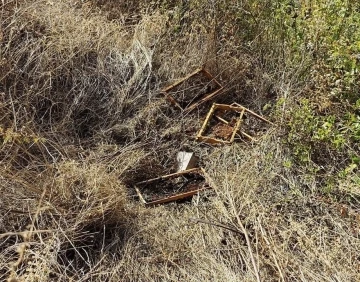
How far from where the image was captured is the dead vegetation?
2436 millimetres

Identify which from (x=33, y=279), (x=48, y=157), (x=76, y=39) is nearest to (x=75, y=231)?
(x=33, y=279)

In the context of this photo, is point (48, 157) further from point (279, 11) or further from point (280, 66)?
point (279, 11)

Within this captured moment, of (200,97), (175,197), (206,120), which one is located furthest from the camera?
(200,97)

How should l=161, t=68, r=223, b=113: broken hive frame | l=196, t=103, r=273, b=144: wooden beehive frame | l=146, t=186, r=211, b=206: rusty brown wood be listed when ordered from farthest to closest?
1. l=161, t=68, r=223, b=113: broken hive frame
2. l=196, t=103, r=273, b=144: wooden beehive frame
3. l=146, t=186, r=211, b=206: rusty brown wood

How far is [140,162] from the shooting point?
10.5 ft

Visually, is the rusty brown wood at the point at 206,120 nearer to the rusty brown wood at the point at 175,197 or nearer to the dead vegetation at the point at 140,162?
the dead vegetation at the point at 140,162

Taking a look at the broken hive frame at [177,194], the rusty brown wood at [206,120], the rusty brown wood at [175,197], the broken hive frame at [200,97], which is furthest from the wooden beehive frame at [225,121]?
the rusty brown wood at [175,197]

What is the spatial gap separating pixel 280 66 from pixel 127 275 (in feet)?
7.31

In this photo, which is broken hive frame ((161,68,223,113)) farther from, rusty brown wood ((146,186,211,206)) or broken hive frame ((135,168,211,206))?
rusty brown wood ((146,186,211,206))

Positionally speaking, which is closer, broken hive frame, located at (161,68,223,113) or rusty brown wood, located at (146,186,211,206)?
rusty brown wood, located at (146,186,211,206)

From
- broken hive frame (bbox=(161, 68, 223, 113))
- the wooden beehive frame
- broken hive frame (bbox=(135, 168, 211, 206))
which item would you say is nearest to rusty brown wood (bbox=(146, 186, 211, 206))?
broken hive frame (bbox=(135, 168, 211, 206))

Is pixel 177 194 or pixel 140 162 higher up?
pixel 140 162

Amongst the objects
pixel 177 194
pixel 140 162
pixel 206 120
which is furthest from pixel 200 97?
pixel 177 194

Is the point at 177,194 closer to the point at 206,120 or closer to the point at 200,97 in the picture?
the point at 206,120
